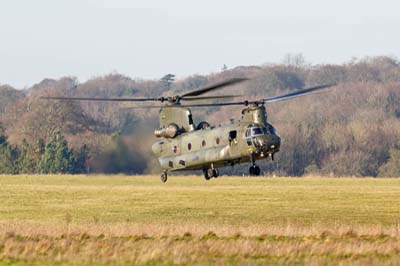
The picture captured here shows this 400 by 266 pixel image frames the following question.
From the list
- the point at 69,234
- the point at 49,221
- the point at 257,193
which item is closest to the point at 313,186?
the point at 257,193

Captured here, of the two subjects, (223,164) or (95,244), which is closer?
(95,244)

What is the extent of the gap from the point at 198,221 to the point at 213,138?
858 cm

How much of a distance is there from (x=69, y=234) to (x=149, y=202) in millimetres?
30607

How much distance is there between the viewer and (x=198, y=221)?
56000 mm

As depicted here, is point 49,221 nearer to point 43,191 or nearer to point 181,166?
point 181,166

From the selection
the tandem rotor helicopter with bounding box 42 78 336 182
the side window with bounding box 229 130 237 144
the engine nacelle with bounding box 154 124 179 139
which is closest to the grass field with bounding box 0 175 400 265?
the tandem rotor helicopter with bounding box 42 78 336 182

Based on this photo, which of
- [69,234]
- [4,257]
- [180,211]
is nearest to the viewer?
Result: [4,257]

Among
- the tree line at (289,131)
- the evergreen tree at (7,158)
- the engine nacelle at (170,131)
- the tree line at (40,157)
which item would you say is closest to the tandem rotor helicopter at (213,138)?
the engine nacelle at (170,131)

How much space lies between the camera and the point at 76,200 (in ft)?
247

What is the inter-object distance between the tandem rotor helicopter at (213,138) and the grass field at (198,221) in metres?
2.71

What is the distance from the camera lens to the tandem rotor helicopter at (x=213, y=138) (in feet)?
153

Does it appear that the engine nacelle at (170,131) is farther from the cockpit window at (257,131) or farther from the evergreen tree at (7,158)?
the evergreen tree at (7,158)

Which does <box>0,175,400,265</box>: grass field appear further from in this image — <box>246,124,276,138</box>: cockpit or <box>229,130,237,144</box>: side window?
<box>246,124,276,138</box>: cockpit

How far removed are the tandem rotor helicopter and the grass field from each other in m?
2.71
